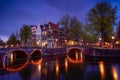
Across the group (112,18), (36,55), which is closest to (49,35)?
(36,55)

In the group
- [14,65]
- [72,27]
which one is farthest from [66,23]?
[14,65]

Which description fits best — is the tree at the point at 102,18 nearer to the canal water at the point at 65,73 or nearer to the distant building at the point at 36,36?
the canal water at the point at 65,73

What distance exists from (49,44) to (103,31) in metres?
36.2

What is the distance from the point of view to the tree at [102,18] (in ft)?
167

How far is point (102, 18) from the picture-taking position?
169 feet

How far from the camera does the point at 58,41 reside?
3467 inches

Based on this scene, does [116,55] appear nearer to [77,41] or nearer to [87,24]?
[87,24]

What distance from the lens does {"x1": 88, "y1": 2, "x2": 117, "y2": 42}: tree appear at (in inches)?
2008

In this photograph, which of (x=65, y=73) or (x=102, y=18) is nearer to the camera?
(x=65, y=73)

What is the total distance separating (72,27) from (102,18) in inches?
826

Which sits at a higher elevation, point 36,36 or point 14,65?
point 36,36

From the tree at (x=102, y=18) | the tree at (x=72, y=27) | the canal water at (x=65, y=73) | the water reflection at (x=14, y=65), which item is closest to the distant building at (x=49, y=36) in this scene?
the tree at (x=72, y=27)

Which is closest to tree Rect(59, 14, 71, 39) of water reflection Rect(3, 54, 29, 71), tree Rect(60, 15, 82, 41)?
tree Rect(60, 15, 82, 41)

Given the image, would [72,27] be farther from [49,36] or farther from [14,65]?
[14,65]
